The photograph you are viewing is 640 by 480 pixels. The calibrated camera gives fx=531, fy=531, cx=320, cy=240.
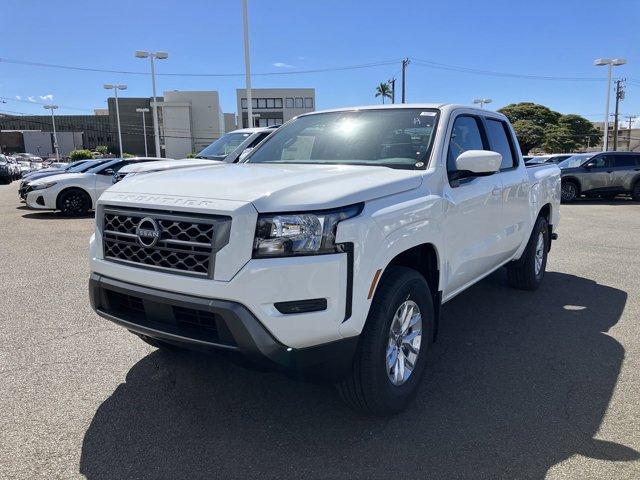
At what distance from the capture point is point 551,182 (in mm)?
6430

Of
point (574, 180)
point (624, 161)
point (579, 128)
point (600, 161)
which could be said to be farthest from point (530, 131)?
point (574, 180)

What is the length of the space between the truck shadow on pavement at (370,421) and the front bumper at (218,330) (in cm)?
54

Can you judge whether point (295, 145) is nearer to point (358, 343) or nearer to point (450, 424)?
point (358, 343)

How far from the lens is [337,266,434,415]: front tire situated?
2.91 m

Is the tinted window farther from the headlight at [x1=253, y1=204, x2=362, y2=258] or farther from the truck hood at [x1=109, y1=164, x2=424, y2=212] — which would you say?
the headlight at [x1=253, y1=204, x2=362, y2=258]

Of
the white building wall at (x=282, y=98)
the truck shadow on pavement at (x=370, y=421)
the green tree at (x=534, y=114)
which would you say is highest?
the white building wall at (x=282, y=98)

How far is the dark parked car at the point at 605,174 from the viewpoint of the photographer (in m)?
17.6

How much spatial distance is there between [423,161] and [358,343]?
1.48m

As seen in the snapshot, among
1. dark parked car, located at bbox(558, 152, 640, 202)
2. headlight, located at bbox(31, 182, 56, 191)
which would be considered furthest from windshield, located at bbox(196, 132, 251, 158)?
dark parked car, located at bbox(558, 152, 640, 202)

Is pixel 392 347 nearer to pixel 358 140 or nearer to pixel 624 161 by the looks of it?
pixel 358 140

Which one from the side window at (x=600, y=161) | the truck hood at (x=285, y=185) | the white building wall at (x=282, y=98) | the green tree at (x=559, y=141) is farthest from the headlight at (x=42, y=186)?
the white building wall at (x=282, y=98)

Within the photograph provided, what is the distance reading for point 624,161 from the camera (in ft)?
58.3

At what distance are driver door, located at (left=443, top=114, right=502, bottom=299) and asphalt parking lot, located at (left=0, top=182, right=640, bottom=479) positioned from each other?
684mm

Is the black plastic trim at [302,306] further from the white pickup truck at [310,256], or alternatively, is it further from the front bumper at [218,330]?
the front bumper at [218,330]
